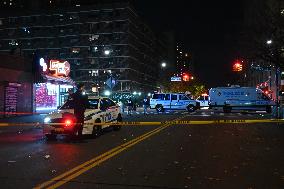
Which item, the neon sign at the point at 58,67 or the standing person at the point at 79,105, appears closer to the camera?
the standing person at the point at 79,105

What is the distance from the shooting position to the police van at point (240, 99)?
141 feet

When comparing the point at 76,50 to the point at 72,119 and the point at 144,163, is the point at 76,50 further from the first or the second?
the point at 144,163

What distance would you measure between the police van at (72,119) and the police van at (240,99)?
1036 inches

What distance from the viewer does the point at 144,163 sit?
1100 cm

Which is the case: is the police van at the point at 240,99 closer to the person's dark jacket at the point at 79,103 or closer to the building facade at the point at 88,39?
the person's dark jacket at the point at 79,103

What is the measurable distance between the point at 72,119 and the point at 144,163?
591 centimetres

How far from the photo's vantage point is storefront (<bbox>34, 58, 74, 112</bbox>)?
1578 inches

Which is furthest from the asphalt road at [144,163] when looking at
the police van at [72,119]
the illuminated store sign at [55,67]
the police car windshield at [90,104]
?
the illuminated store sign at [55,67]

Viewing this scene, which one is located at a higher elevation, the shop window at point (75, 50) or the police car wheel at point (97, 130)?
the shop window at point (75, 50)

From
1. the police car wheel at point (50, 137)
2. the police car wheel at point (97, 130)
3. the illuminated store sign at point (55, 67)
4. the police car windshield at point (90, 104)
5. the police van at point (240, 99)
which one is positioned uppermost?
the illuminated store sign at point (55, 67)

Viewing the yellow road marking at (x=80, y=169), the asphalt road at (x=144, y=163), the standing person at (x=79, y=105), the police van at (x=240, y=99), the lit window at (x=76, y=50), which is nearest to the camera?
the yellow road marking at (x=80, y=169)

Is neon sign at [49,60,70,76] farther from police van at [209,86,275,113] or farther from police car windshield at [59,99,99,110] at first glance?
police car windshield at [59,99,99,110]

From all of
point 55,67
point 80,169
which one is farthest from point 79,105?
point 55,67

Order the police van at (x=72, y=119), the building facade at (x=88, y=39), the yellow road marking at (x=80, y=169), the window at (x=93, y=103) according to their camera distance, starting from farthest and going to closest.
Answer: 1. the building facade at (x=88, y=39)
2. the window at (x=93, y=103)
3. the police van at (x=72, y=119)
4. the yellow road marking at (x=80, y=169)
